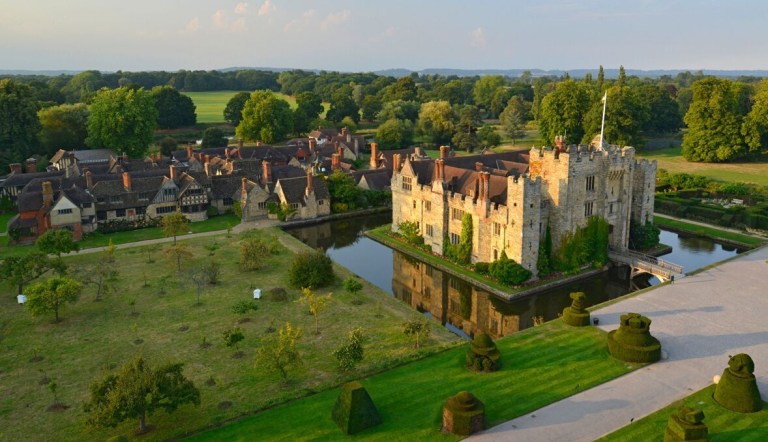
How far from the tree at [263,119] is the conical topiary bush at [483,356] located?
293ft

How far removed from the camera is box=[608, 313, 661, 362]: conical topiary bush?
102 feet

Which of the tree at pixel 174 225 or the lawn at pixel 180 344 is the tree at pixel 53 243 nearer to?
the lawn at pixel 180 344

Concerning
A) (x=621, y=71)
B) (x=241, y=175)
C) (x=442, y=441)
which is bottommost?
(x=442, y=441)

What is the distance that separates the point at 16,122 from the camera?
8888 centimetres

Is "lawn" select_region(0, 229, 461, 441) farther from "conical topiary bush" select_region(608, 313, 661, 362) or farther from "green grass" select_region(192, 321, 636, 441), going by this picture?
"conical topiary bush" select_region(608, 313, 661, 362)

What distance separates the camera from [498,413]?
88.1 feet

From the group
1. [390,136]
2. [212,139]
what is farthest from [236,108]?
[390,136]

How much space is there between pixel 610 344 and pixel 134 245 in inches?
1776

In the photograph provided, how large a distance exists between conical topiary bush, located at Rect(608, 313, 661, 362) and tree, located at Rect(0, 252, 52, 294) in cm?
3923

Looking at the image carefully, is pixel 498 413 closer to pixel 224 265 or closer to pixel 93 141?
pixel 224 265

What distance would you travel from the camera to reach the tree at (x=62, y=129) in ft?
324

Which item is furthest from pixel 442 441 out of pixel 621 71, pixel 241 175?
pixel 621 71

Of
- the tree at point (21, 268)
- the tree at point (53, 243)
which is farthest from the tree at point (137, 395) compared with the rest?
the tree at point (53, 243)

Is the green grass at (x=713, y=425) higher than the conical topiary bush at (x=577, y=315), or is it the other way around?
the conical topiary bush at (x=577, y=315)
